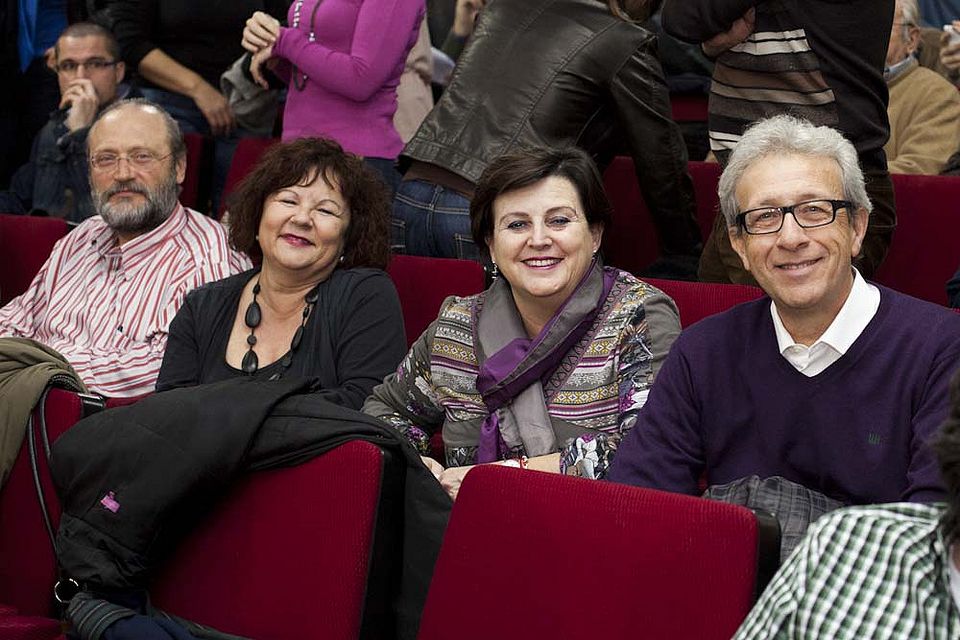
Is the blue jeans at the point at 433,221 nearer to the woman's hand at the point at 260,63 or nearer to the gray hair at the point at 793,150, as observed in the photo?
the woman's hand at the point at 260,63

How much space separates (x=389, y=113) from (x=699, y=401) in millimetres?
1816

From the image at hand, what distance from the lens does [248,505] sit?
2148 mm

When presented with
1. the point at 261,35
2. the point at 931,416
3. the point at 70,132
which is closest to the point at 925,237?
the point at 931,416

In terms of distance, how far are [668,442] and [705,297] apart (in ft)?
2.15

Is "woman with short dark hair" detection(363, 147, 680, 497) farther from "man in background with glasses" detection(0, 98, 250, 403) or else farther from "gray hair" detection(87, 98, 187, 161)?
"gray hair" detection(87, 98, 187, 161)

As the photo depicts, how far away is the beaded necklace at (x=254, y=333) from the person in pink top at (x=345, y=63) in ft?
2.10

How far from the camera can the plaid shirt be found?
4.37 feet

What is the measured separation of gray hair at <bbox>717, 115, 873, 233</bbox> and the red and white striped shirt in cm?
161

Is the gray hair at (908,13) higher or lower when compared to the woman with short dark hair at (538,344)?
higher

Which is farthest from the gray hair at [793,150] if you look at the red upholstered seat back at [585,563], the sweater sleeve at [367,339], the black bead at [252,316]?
the black bead at [252,316]

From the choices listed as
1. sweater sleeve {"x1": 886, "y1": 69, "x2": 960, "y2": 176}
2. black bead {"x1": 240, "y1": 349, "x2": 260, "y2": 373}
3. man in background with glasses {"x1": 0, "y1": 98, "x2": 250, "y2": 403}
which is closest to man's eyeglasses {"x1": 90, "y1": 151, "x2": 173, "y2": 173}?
man in background with glasses {"x1": 0, "y1": 98, "x2": 250, "y2": 403}

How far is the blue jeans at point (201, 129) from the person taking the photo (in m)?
4.48

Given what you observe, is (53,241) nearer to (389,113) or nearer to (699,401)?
(389,113)

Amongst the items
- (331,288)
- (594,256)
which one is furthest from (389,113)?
(594,256)
